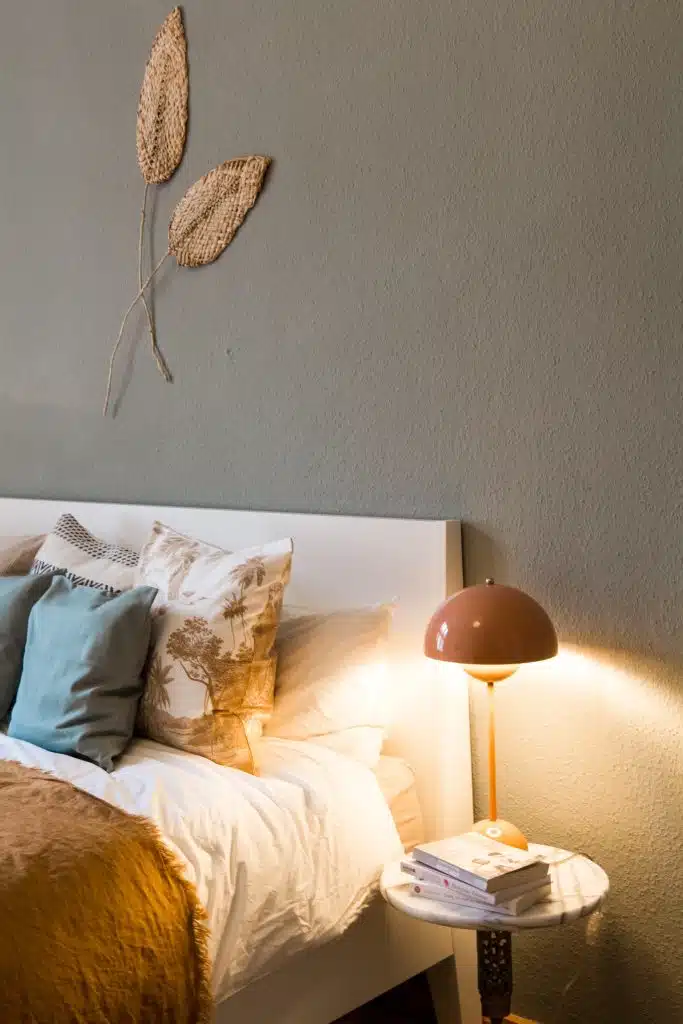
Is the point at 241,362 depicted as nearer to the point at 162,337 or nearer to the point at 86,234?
the point at 162,337

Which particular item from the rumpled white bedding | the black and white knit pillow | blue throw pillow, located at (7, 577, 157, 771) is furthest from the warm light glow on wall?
the black and white knit pillow

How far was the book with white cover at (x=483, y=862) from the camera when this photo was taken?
5.82 feet

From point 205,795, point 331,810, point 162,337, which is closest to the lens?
point 205,795

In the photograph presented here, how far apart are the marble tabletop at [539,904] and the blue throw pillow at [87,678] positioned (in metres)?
0.57

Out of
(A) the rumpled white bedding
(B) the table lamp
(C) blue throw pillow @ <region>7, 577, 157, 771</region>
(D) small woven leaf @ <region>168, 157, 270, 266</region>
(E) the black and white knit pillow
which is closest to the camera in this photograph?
(A) the rumpled white bedding

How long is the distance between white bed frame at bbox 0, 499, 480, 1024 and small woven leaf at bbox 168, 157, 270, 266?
723mm

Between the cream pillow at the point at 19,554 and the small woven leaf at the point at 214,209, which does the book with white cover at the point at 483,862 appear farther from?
the small woven leaf at the point at 214,209

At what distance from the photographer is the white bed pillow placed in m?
2.22

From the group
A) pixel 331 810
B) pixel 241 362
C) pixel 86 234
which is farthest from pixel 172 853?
pixel 86 234

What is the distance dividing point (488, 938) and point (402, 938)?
234mm

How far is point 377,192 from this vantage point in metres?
2.49

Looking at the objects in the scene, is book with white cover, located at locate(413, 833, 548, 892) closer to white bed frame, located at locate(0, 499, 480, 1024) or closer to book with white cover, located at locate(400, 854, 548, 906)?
book with white cover, located at locate(400, 854, 548, 906)

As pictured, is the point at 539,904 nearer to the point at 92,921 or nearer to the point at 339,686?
the point at 339,686

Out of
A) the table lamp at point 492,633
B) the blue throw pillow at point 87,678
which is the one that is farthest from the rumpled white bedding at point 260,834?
the table lamp at point 492,633
